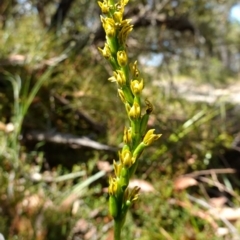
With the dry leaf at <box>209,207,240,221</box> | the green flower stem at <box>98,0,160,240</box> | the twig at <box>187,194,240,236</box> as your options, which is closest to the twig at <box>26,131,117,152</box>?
the twig at <box>187,194,240,236</box>

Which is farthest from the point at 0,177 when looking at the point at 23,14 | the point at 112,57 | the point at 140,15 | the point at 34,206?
the point at 140,15

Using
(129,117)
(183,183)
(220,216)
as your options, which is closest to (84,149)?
(183,183)

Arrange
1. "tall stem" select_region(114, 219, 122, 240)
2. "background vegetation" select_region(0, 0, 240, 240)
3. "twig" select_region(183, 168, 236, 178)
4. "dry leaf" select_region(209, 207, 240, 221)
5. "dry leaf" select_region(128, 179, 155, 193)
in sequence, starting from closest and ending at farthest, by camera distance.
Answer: "tall stem" select_region(114, 219, 122, 240), "background vegetation" select_region(0, 0, 240, 240), "dry leaf" select_region(209, 207, 240, 221), "dry leaf" select_region(128, 179, 155, 193), "twig" select_region(183, 168, 236, 178)

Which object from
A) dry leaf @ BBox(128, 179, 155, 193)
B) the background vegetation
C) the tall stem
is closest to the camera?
the tall stem

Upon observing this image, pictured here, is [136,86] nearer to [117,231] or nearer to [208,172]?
[117,231]

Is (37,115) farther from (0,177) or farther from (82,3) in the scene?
(82,3)

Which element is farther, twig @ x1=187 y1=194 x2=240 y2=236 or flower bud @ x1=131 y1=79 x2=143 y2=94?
twig @ x1=187 y1=194 x2=240 y2=236

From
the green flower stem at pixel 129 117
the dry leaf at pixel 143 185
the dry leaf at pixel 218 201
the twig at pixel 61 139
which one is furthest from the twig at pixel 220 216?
the green flower stem at pixel 129 117

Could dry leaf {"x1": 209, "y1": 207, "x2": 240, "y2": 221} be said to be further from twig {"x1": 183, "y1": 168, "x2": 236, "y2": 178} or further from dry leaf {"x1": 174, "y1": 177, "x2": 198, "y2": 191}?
twig {"x1": 183, "y1": 168, "x2": 236, "y2": 178}

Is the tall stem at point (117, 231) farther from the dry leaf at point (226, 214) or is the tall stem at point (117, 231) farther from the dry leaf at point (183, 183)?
the dry leaf at point (183, 183)
